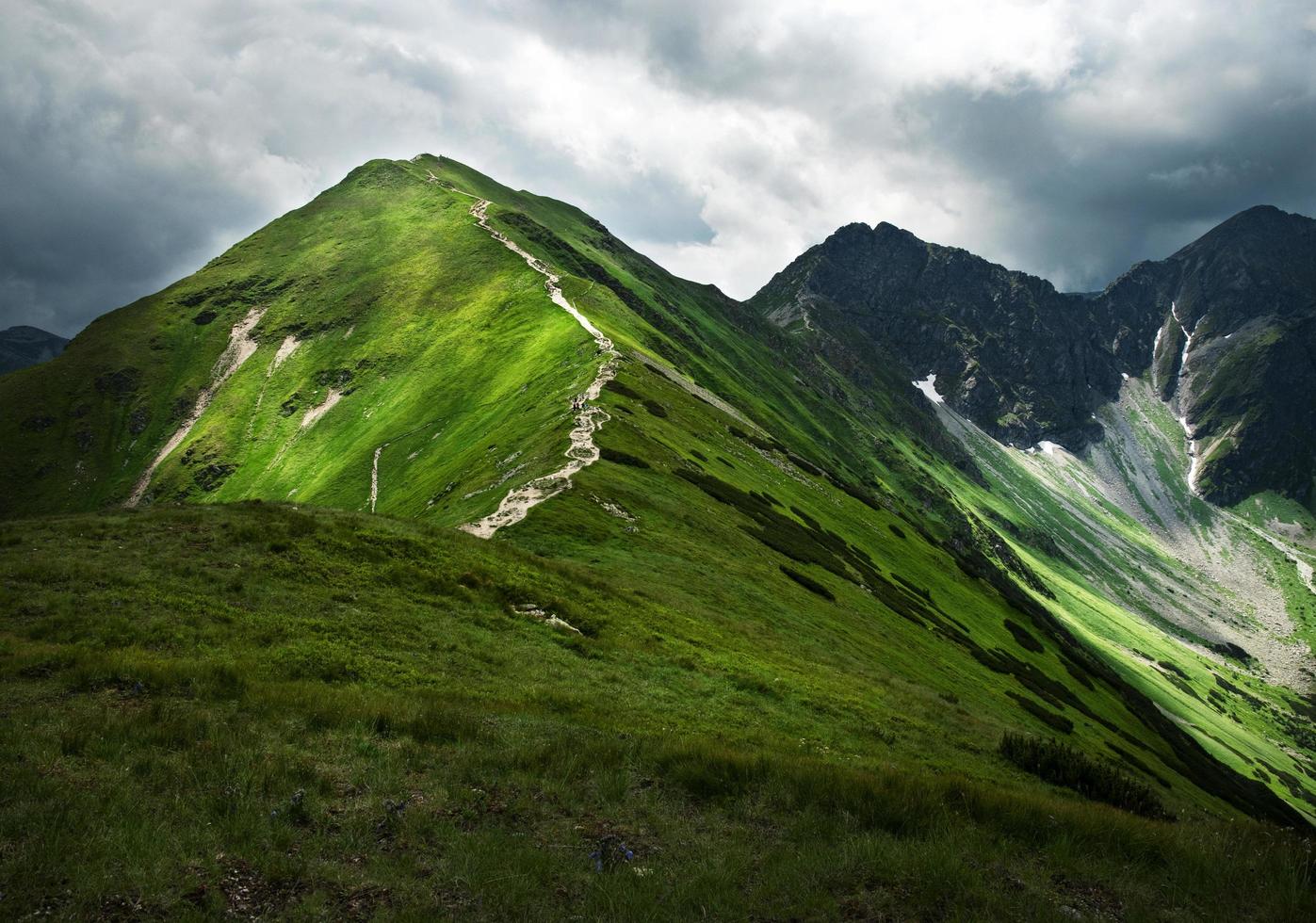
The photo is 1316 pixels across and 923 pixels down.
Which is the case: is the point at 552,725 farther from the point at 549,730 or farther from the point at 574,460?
the point at 574,460

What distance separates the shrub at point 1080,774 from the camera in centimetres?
1911

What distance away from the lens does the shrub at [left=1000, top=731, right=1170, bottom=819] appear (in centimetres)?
1911

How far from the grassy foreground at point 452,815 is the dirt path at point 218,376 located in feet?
456

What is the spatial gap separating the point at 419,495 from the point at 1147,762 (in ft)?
232

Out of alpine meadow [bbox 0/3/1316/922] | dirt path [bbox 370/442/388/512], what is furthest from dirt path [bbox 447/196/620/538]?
dirt path [bbox 370/442/388/512]

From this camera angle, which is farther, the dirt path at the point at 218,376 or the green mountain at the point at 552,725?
the dirt path at the point at 218,376

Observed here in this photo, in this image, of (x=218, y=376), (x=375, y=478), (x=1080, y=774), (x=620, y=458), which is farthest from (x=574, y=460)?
(x=218, y=376)

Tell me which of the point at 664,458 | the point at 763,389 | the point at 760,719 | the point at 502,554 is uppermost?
the point at 763,389

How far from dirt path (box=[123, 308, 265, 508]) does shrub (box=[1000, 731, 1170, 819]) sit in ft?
482

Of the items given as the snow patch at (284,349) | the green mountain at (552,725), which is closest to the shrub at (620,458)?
the green mountain at (552,725)

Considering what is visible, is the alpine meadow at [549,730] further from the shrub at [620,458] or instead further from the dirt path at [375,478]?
the dirt path at [375,478]

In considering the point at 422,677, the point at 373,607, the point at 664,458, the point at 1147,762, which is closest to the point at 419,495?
the point at 664,458

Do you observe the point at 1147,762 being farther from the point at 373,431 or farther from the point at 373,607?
the point at 373,431

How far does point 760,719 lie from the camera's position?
21.0m
